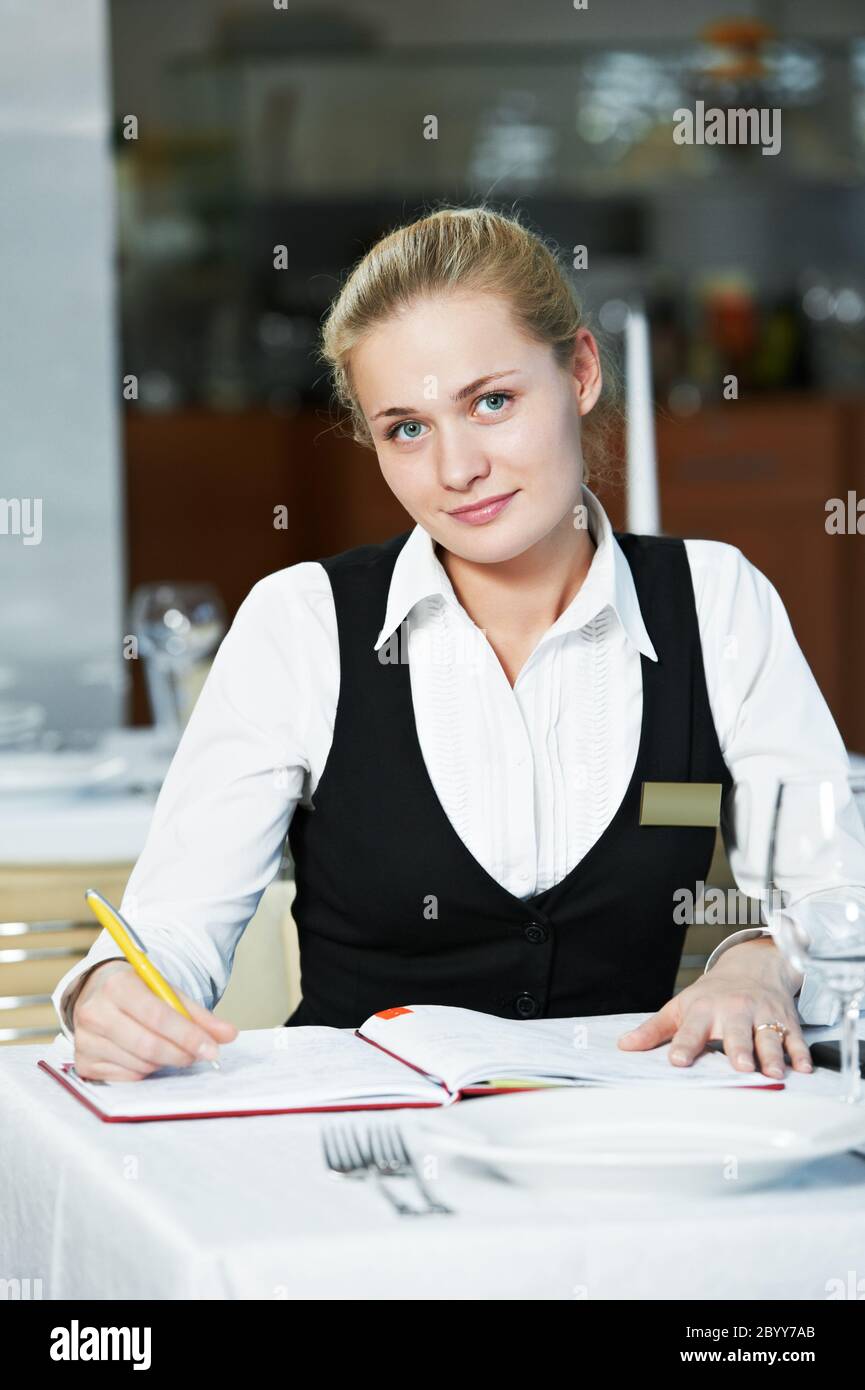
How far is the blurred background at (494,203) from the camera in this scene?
518cm

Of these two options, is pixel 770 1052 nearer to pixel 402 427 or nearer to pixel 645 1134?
pixel 645 1134

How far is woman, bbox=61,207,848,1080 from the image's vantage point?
1.38 meters

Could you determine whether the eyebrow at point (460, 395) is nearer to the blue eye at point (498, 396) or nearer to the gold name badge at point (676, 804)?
the blue eye at point (498, 396)

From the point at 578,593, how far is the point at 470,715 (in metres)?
0.14

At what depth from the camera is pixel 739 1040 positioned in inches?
43.1

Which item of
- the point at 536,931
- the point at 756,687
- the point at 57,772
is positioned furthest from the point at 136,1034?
the point at 57,772

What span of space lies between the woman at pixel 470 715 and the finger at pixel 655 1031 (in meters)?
0.22

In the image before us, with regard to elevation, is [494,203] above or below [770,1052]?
above

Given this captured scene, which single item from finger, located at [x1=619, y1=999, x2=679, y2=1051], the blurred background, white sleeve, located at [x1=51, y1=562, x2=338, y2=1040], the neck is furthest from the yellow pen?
the blurred background

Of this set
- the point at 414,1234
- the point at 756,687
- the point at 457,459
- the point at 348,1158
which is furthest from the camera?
the point at 756,687

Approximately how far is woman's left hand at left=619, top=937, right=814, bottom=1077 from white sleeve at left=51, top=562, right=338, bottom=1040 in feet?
1.12

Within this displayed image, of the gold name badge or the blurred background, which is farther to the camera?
the blurred background

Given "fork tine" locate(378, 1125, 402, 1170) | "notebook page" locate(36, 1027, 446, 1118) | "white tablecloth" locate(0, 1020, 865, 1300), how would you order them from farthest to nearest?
"notebook page" locate(36, 1027, 446, 1118)
"fork tine" locate(378, 1125, 402, 1170)
"white tablecloth" locate(0, 1020, 865, 1300)

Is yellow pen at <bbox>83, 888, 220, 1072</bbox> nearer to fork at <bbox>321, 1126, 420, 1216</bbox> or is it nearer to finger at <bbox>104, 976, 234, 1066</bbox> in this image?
finger at <bbox>104, 976, 234, 1066</bbox>
